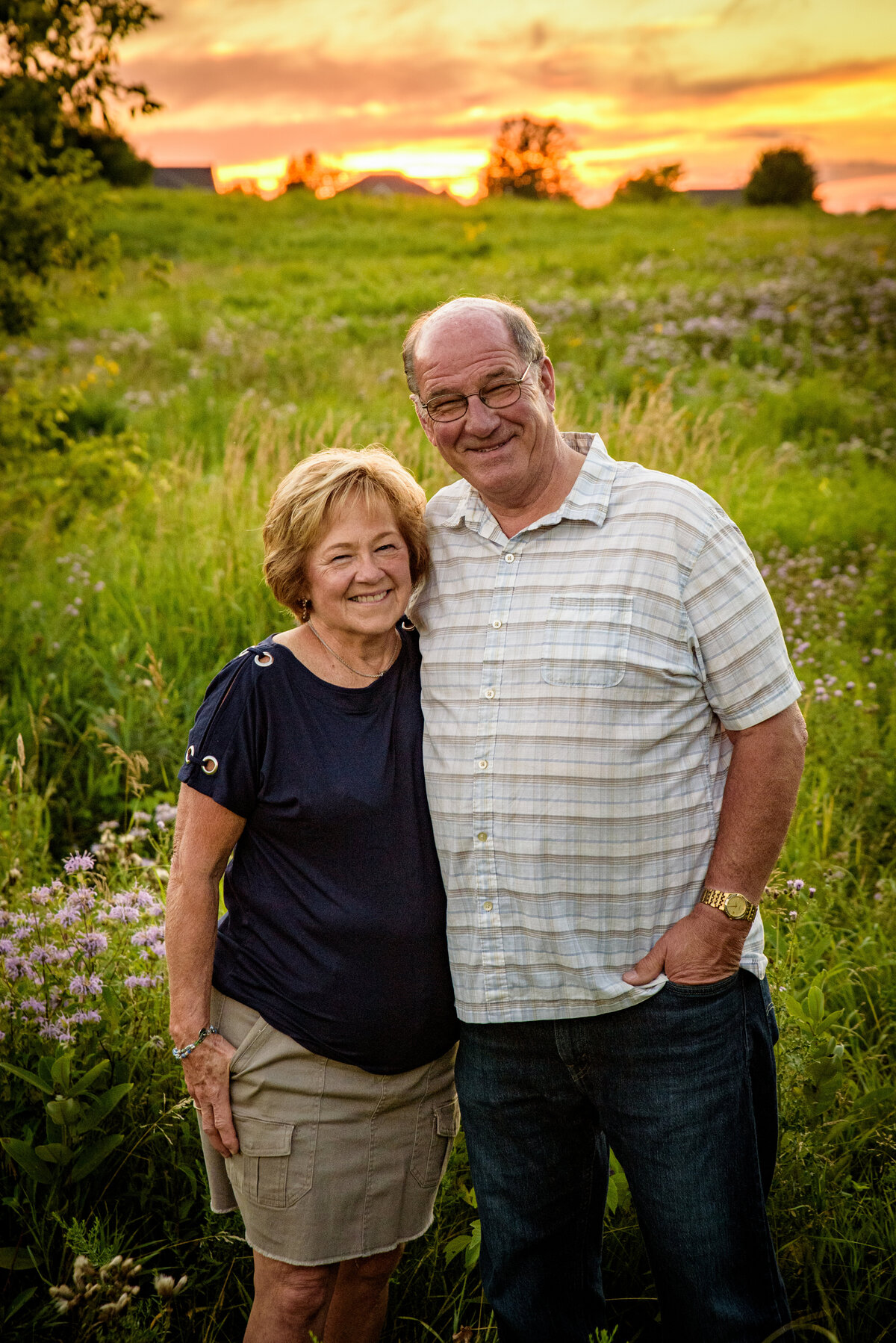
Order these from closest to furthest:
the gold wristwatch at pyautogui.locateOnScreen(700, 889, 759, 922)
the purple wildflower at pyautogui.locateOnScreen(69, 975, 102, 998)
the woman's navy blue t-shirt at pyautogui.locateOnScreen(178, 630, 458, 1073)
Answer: the gold wristwatch at pyautogui.locateOnScreen(700, 889, 759, 922)
the woman's navy blue t-shirt at pyautogui.locateOnScreen(178, 630, 458, 1073)
the purple wildflower at pyautogui.locateOnScreen(69, 975, 102, 998)

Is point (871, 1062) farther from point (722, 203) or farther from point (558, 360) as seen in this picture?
point (722, 203)

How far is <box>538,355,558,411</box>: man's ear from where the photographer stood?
2.45m

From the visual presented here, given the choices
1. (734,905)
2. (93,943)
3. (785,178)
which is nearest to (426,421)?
(734,905)

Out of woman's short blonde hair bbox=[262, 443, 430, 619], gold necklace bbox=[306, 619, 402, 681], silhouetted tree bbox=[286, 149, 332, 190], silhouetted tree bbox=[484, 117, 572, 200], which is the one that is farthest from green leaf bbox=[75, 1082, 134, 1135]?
silhouetted tree bbox=[484, 117, 572, 200]

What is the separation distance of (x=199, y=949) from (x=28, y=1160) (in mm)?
720

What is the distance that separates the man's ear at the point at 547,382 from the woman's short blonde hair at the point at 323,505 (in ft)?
1.32

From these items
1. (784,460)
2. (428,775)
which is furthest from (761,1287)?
(784,460)

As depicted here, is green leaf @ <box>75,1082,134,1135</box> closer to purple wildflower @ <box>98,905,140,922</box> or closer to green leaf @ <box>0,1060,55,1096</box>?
green leaf @ <box>0,1060,55,1096</box>

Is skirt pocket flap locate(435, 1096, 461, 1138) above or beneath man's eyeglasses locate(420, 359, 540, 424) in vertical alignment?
beneath

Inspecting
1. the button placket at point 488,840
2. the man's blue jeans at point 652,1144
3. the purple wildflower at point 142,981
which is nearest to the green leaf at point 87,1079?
the purple wildflower at point 142,981

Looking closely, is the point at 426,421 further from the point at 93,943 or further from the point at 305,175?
the point at 305,175

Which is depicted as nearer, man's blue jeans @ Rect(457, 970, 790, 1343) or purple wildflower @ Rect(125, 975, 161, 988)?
man's blue jeans @ Rect(457, 970, 790, 1343)

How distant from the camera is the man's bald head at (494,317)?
233 centimetres

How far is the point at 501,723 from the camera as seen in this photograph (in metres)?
2.13
